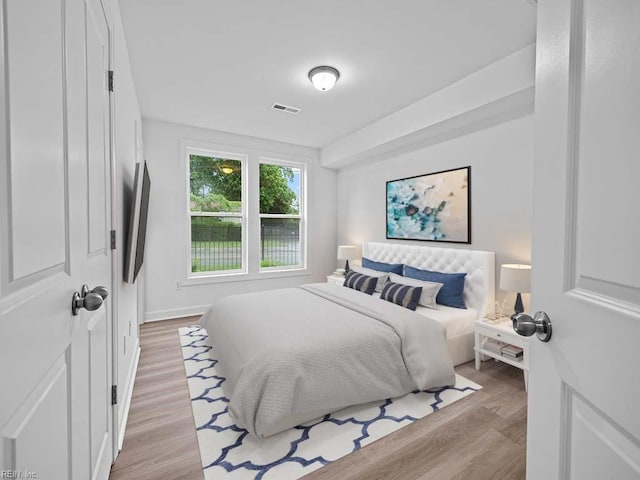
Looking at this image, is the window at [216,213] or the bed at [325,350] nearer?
the bed at [325,350]

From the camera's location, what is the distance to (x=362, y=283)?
3666mm

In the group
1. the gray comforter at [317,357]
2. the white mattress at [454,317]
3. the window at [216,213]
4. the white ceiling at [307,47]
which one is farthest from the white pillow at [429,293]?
the window at [216,213]

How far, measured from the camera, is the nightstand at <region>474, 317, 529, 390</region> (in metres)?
2.35

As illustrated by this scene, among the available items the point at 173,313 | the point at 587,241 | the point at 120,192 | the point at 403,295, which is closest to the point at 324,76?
the point at 120,192

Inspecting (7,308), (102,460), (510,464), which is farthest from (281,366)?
(7,308)

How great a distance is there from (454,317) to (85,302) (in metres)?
2.81

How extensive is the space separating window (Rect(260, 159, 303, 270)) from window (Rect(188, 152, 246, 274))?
14.6 inches

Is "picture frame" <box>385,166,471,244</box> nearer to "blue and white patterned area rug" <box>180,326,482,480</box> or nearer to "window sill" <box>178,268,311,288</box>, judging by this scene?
"blue and white patterned area rug" <box>180,326,482,480</box>

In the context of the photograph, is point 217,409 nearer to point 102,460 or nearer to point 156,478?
point 156,478

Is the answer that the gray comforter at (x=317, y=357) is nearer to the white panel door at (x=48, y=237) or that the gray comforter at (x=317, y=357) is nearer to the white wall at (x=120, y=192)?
the white wall at (x=120, y=192)

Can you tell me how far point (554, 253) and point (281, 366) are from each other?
5.17 feet

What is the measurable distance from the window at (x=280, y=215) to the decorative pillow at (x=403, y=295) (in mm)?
2434

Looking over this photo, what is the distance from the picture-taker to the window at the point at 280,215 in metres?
5.05

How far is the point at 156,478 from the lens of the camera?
5.11 feet
